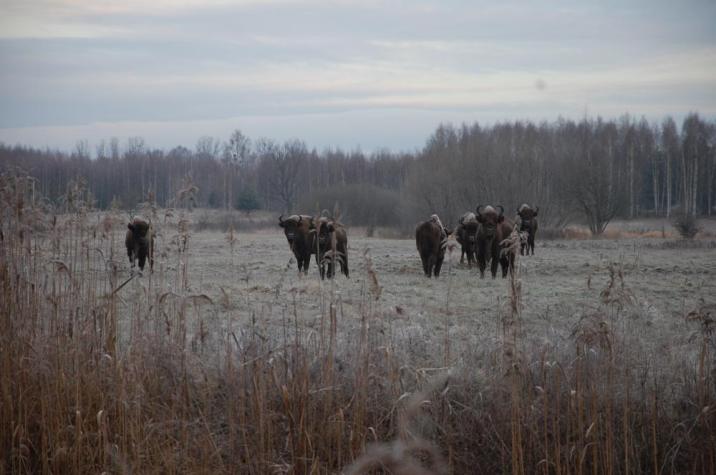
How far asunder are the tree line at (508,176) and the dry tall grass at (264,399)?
2692 centimetres

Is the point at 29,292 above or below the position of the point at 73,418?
above

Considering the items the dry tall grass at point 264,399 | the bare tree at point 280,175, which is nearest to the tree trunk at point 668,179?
the bare tree at point 280,175

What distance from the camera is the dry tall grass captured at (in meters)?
5.83

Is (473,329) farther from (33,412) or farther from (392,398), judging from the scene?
(33,412)

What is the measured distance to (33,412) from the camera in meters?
6.07

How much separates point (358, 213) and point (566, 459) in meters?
54.0

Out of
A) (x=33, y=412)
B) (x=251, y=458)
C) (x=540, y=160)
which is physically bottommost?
(x=251, y=458)

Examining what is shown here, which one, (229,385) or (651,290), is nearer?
(229,385)

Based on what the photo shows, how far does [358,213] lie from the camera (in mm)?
59625

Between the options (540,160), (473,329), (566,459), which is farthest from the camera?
(540,160)

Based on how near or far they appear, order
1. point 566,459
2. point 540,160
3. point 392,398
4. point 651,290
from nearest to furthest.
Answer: point 566,459, point 392,398, point 651,290, point 540,160

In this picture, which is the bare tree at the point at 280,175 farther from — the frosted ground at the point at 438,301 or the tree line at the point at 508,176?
the frosted ground at the point at 438,301

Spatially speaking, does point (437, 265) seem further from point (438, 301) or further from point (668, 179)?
point (668, 179)

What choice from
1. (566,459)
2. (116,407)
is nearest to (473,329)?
(566,459)
